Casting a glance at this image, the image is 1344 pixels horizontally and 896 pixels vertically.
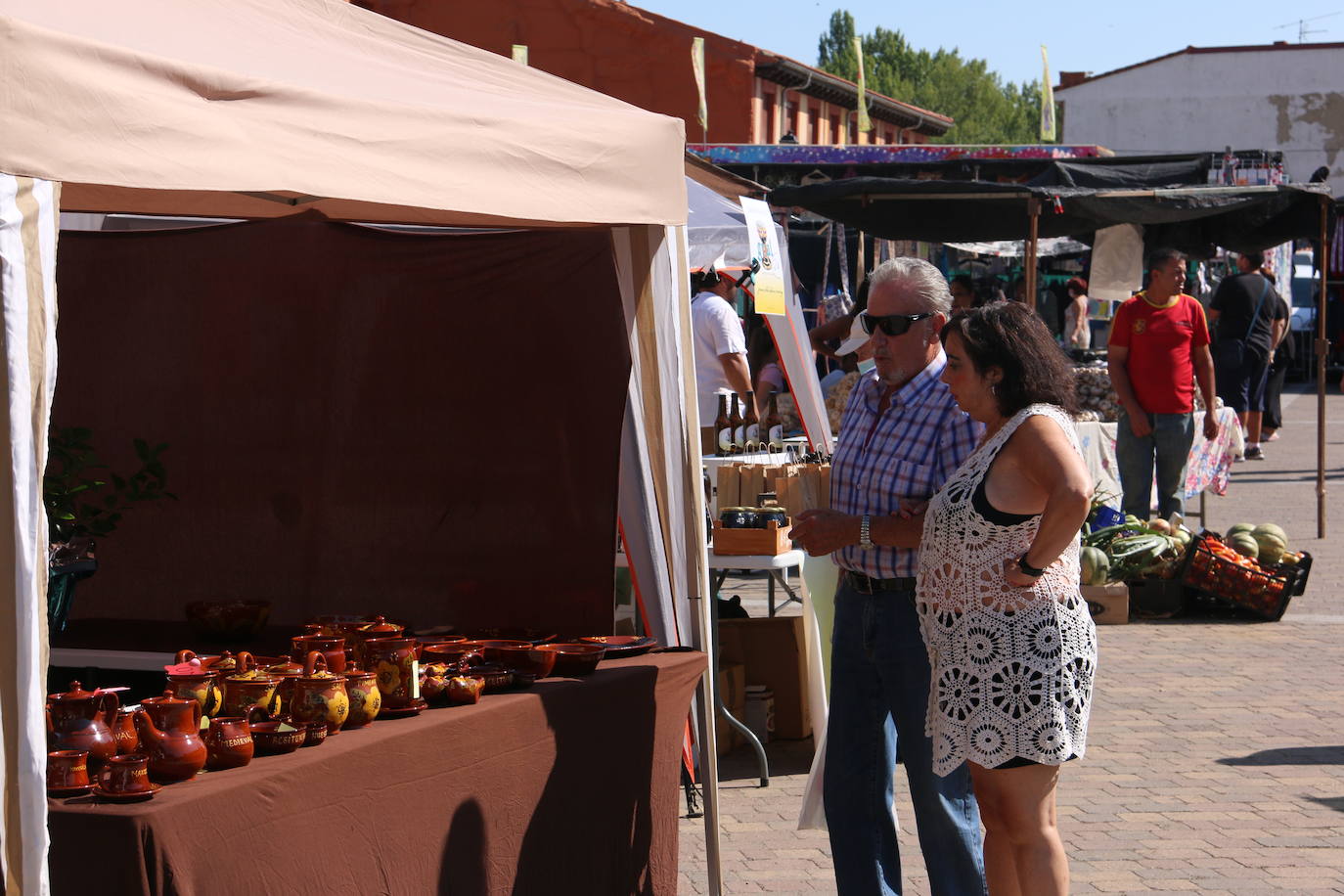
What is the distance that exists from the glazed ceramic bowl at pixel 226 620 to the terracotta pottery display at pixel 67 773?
5.90ft

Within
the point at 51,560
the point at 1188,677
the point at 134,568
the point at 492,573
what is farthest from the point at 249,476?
the point at 1188,677

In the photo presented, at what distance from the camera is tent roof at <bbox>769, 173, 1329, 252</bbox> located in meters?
10.9

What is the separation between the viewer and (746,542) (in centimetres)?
585

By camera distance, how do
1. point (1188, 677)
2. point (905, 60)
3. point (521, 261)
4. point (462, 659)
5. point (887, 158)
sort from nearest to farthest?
point (462, 659) → point (521, 261) → point (1188, 677) → point (887, 158) → point (905, 60)

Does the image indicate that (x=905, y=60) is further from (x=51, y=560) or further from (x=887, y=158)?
(x=51, y=560)

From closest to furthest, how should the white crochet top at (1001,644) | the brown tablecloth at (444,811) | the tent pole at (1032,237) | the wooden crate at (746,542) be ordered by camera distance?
the brown tablecloth at (444,811) → the white crochet top at (1001,644) → the wooden crate at (746,542) → the tent pole at (1032,237)

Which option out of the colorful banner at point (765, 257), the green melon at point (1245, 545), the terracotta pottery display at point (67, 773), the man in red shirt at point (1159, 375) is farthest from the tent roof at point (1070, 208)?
the terracotta pottery display at point (67, 773)

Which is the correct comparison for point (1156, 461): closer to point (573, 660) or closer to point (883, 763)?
point (883, 763)

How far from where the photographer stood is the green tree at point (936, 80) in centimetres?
10294

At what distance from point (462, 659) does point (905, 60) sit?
106578 millimetres

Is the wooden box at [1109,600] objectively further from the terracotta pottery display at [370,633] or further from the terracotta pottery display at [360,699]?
the terracotta pottery display at [360,699]

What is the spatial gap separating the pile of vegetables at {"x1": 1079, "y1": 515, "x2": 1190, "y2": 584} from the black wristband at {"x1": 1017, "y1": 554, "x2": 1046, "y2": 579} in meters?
5.94

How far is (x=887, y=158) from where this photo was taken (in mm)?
17297

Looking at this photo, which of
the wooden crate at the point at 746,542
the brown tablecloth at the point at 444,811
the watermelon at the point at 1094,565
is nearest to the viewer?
the brown tablecloth at the point at 444,811
